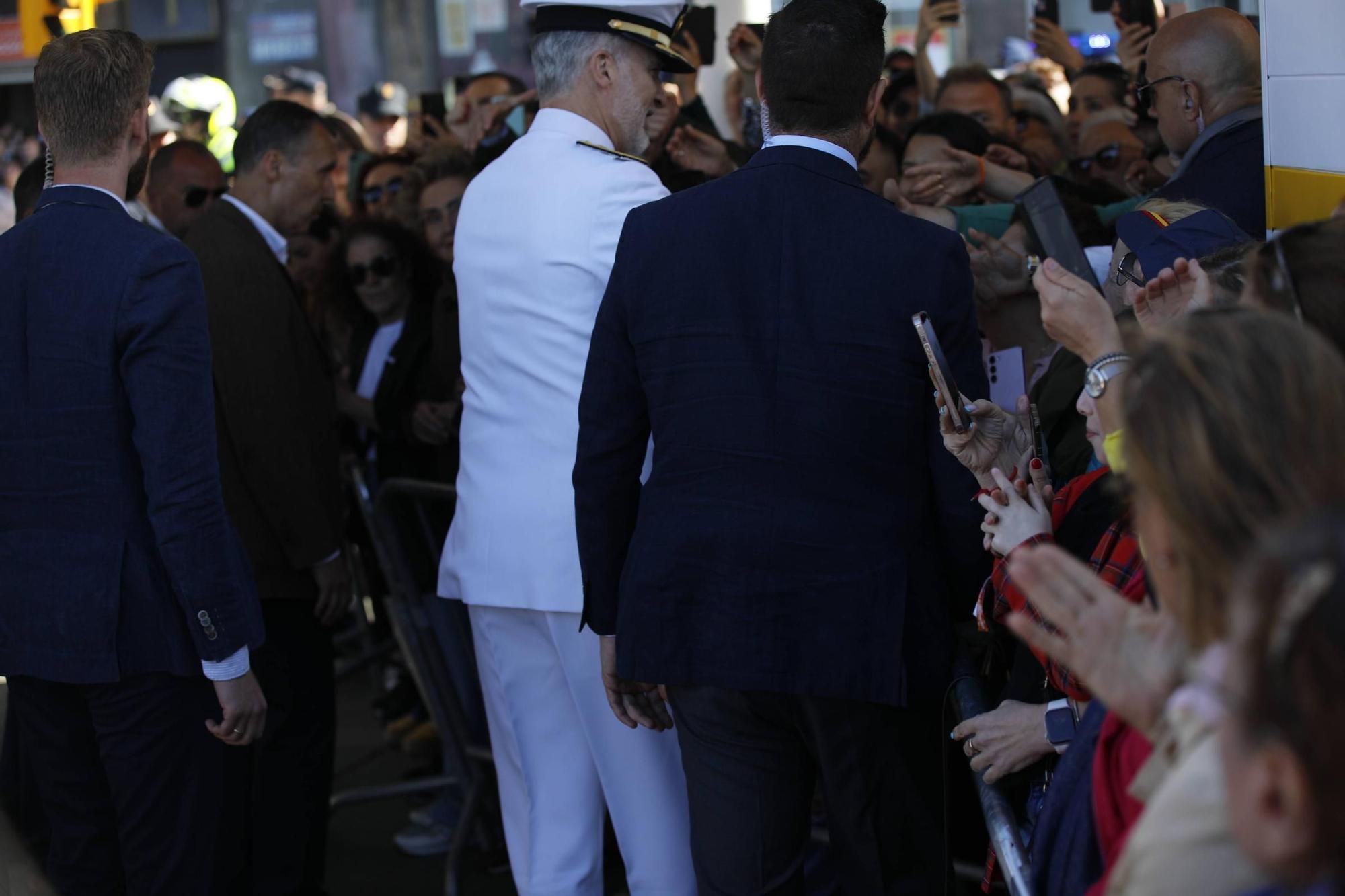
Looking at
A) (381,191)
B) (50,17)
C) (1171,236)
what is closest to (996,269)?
(1171,236)

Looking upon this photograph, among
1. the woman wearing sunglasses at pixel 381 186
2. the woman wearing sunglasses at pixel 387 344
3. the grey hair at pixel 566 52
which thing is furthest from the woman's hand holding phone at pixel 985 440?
the woman wearing sunglasses at pixel 381 186

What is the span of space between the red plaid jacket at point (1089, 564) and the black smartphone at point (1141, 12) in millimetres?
3847

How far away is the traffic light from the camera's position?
7.25 metres

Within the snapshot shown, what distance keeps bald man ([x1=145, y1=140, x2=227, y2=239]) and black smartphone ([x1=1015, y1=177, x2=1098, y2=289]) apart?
2.97 metres

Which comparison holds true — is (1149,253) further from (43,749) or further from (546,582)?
(43,749)

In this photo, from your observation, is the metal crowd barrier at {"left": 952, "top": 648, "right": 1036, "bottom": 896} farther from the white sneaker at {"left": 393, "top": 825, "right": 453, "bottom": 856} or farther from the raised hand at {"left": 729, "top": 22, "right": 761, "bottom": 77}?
the raised hand at {"left": 729, "top": 22, "right": 761, "bottom": 77}

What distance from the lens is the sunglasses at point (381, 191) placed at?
638 cm

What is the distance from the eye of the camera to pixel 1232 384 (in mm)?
1334

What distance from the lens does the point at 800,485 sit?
97.0 inches

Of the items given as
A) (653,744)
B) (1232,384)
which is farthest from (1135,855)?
(653,744)

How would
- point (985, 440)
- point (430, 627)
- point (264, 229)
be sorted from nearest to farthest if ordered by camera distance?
point (985, 440) < point (264, 229) < point (430, 627)

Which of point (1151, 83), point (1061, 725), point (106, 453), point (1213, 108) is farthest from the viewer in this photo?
point (1151, 83)

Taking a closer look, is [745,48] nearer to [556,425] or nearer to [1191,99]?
[1191,99]

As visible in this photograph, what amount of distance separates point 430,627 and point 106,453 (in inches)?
72.9
